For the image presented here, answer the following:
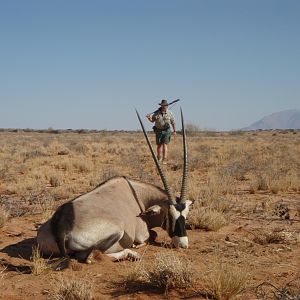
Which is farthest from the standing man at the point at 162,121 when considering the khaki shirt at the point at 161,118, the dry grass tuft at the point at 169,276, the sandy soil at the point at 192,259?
the dry grass tuft at the point at 169,276

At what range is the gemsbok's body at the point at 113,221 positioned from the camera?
5426mm

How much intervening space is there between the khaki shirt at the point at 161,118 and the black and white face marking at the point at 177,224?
26.2 ft

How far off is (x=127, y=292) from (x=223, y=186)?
671cm

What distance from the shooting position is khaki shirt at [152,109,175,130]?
14.2m

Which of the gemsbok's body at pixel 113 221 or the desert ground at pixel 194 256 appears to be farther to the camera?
the gemsbok's body at pixel 113 221

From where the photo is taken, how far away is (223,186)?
10.9m

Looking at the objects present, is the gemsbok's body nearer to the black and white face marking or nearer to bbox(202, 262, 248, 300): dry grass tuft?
the black and white face marking

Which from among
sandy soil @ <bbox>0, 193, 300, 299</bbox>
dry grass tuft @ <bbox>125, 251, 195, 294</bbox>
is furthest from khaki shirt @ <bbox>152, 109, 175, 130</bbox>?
dry grass tuft @ <bbox>125, 251, 195, 294</bbox>

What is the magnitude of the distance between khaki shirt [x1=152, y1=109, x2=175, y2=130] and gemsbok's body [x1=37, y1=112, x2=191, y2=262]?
7284mm

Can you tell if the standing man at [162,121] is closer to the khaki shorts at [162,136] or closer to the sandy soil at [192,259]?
the khaki shorts at [162,136]

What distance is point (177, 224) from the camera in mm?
6141

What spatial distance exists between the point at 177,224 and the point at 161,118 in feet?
27.2

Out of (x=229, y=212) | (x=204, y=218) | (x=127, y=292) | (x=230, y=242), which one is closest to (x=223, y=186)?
(x=229, y=212)

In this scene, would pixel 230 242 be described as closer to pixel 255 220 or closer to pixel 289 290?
pixel 255 220
